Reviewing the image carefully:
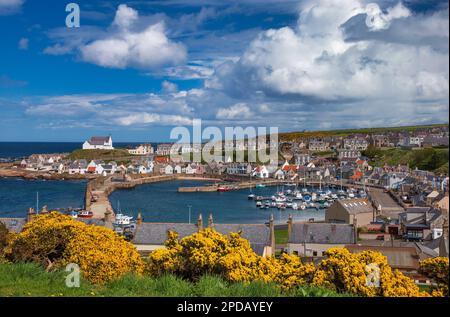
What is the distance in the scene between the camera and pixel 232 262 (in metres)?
10.8

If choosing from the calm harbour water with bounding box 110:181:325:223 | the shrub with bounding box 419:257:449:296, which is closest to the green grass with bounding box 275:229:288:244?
the calm harbour water with bounding box 110:181:325:223

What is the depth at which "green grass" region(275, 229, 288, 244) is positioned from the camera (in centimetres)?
3331

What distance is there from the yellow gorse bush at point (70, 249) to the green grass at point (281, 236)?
69.5 feet

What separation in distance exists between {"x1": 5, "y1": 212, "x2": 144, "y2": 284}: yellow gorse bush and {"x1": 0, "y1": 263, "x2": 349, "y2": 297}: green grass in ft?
10.4

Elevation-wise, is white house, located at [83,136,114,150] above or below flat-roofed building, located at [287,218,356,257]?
above

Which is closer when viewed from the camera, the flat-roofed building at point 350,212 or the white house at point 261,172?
the flat-roofed building at point 350,212

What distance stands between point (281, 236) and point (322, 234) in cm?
687

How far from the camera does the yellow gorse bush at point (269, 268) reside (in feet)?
36.0

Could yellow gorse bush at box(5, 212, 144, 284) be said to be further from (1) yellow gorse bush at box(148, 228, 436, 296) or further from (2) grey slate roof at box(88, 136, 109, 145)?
(2) grey slate roof at box(88, 136, 109, 145)

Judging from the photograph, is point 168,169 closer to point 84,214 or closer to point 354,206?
point 84,214

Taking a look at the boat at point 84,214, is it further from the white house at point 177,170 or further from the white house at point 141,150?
the white house at point 141,150

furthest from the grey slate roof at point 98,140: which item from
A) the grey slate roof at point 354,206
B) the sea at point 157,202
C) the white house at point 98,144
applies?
the grey slate roof at point 354,206
